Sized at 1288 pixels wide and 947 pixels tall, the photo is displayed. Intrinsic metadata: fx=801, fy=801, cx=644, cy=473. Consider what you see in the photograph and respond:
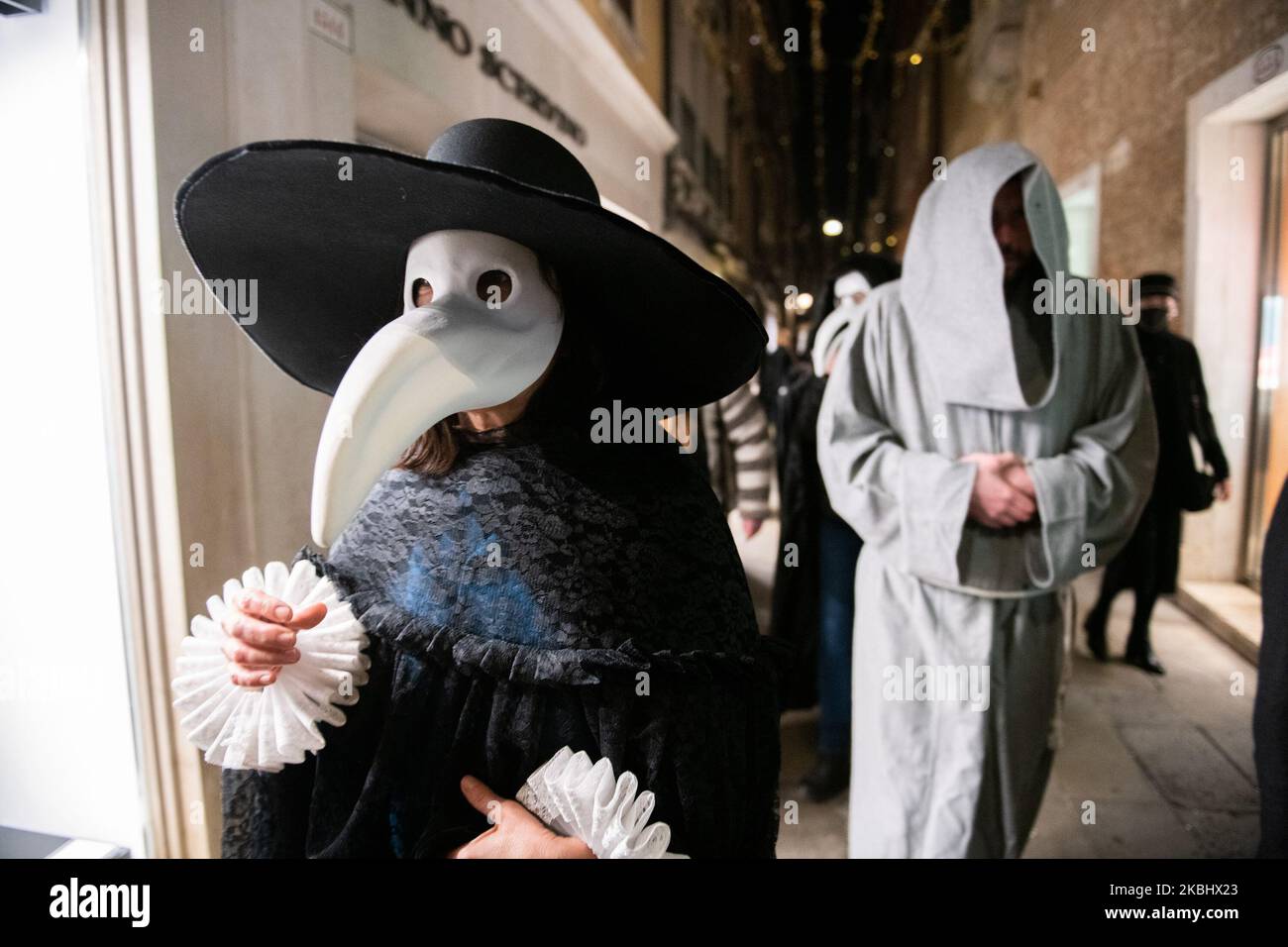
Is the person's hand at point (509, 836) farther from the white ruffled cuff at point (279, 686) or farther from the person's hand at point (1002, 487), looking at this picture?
the person's hand at point (1002, 487)

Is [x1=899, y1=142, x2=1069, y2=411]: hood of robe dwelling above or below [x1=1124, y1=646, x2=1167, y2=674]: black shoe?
above

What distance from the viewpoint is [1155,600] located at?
1.47 meters

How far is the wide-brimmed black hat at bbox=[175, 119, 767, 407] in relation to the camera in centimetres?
64

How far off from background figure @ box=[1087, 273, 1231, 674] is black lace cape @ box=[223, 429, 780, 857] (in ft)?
2.76

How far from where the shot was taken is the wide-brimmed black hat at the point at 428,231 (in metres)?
0.64

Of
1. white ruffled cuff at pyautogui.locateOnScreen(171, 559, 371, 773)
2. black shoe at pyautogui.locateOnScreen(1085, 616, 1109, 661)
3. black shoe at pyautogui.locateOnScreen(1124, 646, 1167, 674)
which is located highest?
white ruffled cuff at pyautogui.locateOnScreen(171, 559, 371, 773)

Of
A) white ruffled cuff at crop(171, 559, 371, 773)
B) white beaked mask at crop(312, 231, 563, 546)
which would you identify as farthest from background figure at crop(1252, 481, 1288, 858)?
white ruffled cuff at crop(171, 559, 371, 773)

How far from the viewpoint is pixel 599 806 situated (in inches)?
26.5

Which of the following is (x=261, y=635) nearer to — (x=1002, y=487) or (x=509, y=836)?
(x=509, y=836)

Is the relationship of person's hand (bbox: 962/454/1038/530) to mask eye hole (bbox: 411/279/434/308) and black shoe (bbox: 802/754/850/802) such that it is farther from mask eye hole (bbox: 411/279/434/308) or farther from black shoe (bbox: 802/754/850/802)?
mask eye hole (bbox: 411/279/434/308)

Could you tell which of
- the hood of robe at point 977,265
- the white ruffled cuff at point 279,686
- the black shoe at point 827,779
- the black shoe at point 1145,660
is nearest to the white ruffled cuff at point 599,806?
the white ruffled cuff at point 279,686

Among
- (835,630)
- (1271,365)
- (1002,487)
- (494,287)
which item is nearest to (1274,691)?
(1002,487)

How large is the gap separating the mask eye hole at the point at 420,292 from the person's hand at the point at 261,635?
0.89 ft
